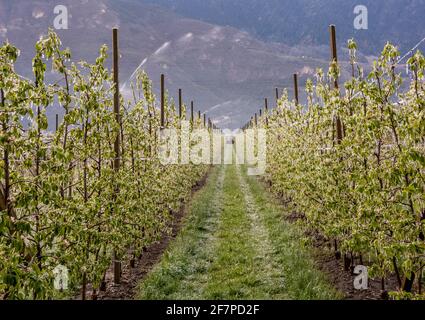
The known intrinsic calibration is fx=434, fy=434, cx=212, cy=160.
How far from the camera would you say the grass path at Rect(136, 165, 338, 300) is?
24.6 feet

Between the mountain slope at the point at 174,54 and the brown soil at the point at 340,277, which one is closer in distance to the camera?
the brown soil at the point at 340,277

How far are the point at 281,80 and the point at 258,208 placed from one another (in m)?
159

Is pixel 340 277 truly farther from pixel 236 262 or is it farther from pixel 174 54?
pixel 174 54

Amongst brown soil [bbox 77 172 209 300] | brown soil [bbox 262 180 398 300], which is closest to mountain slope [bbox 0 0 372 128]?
brown soil [bbox 77 172 209 300]

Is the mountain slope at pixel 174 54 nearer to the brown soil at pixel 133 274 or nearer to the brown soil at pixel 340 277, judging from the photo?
the brown soil at pixel 133 274

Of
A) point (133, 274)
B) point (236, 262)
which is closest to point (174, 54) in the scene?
point (236, 262)

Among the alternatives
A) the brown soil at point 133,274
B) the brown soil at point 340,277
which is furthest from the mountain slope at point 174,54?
the brown soil at point 340,277

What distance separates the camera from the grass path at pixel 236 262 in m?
7.51

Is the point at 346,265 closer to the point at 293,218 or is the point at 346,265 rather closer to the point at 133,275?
the point at 133,275

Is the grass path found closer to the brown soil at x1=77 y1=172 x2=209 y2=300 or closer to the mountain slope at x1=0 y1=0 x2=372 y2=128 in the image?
the brown soil at x1=77 y1=172 x2=209 y2=300

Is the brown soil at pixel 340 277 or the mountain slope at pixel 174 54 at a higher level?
the mountain slope at pixel 174 54

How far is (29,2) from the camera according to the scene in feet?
636
